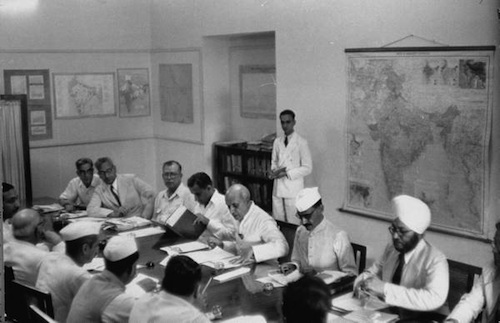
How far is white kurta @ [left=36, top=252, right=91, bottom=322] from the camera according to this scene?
370cm

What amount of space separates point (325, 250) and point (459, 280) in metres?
0.93

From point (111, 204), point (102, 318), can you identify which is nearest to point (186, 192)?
point (111, 204)

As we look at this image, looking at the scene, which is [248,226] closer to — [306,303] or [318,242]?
[318,242]

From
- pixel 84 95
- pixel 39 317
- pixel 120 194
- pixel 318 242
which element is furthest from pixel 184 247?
pixel 84 95

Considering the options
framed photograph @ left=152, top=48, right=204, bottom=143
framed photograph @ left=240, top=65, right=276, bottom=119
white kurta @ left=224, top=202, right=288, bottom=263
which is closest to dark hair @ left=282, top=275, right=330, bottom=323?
white kurta @ left=224, top=202, right=288, bottom=263

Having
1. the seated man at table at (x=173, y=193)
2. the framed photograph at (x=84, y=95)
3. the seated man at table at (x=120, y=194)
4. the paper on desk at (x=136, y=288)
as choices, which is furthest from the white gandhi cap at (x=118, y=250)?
the framed photograph at (x=84, y=95)

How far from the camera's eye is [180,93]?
32.4 ft

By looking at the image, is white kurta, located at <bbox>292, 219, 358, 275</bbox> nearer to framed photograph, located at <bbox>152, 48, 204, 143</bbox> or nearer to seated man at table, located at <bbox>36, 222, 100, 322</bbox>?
seated man at table, located at <bbox>36, 222, 100, 322</bbox>

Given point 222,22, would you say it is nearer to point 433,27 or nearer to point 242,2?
point 242,2

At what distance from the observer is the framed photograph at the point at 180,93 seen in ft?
31.3

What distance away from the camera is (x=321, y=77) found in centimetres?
737

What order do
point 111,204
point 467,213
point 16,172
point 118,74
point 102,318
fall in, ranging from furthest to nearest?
point 118,74 → point 16,172 → point 111,204 → point 467,213 → point 102,318

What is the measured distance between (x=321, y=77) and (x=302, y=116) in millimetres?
566

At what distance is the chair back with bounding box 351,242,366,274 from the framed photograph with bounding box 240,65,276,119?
469 centimetres
